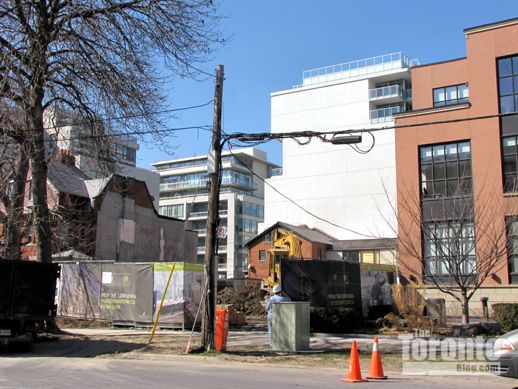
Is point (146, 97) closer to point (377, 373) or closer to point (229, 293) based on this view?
point (377, 373)

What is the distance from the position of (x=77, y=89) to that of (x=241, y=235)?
78800 millimetres

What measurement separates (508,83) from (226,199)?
71361 millimetres

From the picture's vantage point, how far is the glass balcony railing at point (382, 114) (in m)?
68.0

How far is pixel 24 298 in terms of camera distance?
50.3 ft

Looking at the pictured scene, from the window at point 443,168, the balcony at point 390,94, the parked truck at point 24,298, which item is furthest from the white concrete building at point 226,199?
the parked truck at point 24,298

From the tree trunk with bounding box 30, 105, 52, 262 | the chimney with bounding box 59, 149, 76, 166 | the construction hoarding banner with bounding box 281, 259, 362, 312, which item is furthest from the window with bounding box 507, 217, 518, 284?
the chimney with bounding box 59, 149, 76, 166

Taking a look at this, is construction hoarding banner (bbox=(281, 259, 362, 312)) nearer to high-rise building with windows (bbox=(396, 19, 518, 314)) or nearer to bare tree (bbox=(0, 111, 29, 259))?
high-rise building with windows (bbox=(396, 19, 518, 314))

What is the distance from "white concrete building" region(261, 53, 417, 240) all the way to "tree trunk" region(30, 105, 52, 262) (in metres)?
45.0

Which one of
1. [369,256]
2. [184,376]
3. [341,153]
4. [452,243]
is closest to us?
[184,376]

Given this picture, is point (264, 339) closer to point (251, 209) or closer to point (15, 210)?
point (15, 210)

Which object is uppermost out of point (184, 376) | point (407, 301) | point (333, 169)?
point (333, 169)

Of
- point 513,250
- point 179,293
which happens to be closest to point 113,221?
point 179,293

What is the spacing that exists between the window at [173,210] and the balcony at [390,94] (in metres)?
48.7

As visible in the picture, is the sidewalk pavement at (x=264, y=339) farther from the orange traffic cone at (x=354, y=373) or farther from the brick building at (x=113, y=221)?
the brick building at (x=113, y=221)
